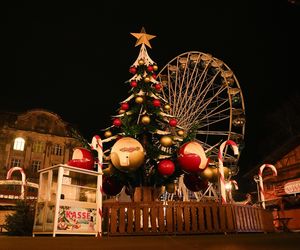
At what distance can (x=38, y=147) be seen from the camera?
120 feet

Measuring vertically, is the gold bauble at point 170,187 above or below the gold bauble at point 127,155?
below

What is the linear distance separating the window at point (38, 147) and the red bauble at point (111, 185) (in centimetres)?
2843

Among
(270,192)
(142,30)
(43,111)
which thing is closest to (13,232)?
(142,30)

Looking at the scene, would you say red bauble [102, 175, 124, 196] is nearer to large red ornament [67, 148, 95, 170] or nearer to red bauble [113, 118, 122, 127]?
large red ornament [67, 148, 95, 170]

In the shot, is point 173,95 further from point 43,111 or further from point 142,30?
point 43,111

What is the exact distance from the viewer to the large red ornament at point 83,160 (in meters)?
9.09

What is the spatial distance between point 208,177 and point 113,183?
9.96 feet

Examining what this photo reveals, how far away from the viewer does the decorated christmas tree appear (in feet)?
29.1

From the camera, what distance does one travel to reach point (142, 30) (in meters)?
11.3

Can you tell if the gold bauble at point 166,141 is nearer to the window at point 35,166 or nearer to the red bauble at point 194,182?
the red bauble at point 194,182

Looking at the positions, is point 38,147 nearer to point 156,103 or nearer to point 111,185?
point 111,185

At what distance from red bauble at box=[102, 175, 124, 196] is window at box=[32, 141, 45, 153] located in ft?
93.3

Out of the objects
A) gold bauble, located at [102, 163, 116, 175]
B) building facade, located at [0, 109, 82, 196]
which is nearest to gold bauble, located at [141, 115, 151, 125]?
gold bauble, located at [102, 163, 116, 175]

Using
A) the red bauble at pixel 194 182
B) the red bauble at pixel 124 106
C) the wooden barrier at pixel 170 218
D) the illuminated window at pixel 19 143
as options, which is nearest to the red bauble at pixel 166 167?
the wooden barrier at pixel 170 218
